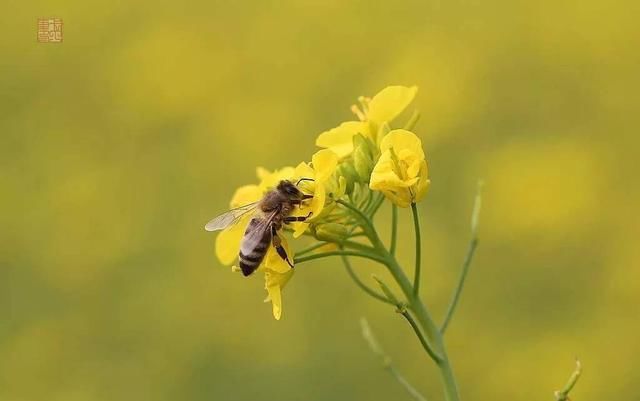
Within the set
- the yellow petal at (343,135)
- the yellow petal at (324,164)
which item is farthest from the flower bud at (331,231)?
the yellow petal at (343,135)

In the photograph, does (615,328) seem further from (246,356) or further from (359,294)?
(246,356)

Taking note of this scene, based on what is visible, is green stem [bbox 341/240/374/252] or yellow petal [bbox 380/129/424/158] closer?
yellow petal [bbox 380/129/424/158]

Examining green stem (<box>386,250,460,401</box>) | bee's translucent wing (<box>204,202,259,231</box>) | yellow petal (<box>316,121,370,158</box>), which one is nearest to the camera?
green stem (<box>386,250,460,401</box>)

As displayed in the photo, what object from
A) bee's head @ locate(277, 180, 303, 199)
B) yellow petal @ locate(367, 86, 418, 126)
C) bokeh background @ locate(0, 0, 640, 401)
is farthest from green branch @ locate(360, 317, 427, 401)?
bokeh background @ locate(0, 0, 640, 401)

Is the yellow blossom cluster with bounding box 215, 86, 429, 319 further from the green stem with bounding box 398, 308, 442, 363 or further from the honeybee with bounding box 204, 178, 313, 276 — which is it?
the green stem with bounding box 398, 308, 442, 363

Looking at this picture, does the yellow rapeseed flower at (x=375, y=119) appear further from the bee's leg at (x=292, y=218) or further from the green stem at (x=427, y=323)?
the green stem at (x=427, y=323)

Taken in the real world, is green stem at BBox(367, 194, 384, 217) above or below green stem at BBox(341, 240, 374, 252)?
above

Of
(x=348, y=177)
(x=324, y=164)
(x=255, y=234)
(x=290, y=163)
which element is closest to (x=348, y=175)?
(x=348, y=177)
